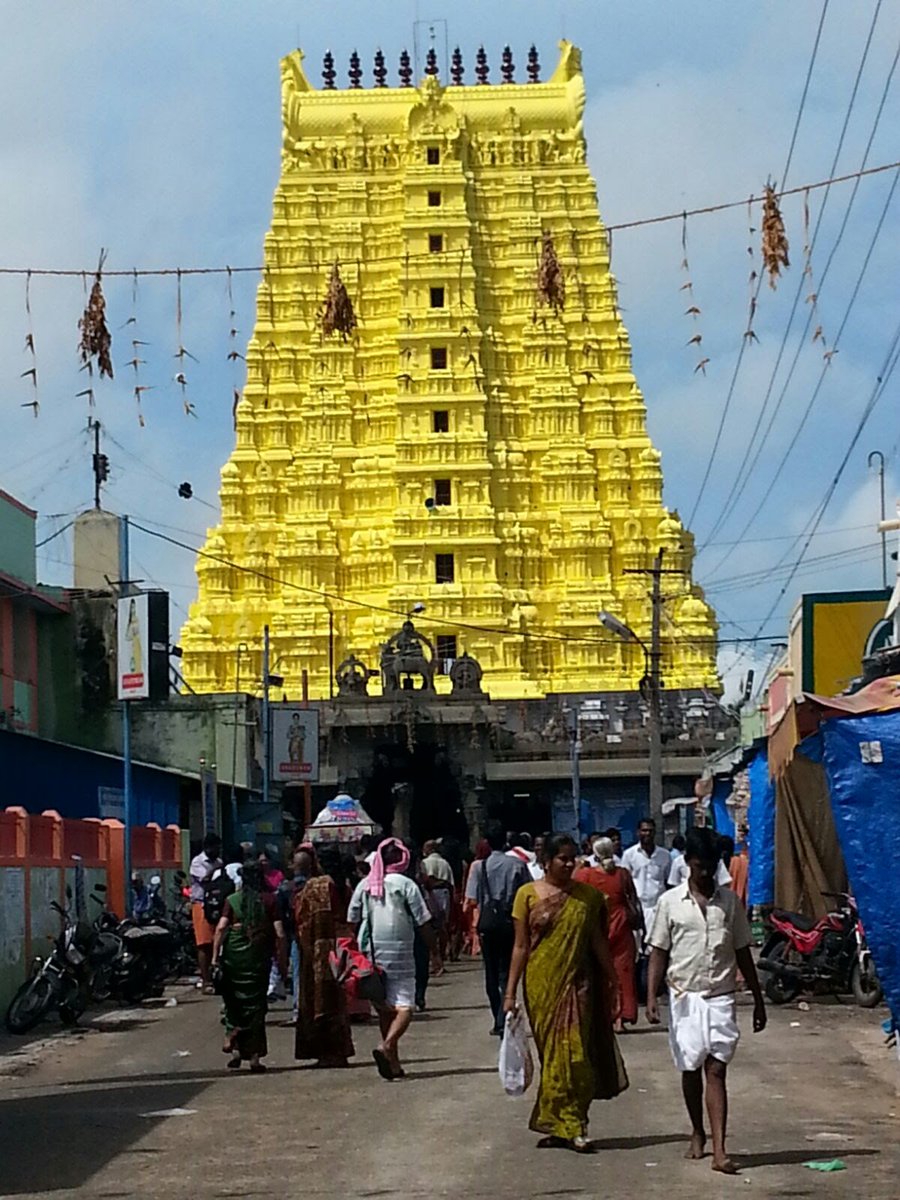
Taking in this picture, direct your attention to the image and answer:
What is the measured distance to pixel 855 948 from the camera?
1767cm

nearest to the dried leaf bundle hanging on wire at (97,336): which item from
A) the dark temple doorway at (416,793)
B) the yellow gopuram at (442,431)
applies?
the dark temple doorway at (416,793)

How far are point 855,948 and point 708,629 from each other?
48068 millimetres

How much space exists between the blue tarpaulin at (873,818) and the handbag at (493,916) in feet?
14.0

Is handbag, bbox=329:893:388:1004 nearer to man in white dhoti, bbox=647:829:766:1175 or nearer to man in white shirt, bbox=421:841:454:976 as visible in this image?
man in white dhoti, bbox=647:829:766:1175

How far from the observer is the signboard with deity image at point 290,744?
37.5 metres

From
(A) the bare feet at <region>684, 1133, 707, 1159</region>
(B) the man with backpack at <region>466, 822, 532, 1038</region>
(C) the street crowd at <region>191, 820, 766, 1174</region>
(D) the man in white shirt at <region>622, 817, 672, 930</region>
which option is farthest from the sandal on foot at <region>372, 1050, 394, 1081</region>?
(D) the man in white shirt at <region>622, 817, 672, 930</region>

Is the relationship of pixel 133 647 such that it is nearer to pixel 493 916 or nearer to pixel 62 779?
pixel 62 779

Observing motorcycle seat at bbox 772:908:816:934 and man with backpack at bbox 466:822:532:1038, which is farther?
motorcycle seat at bbox 772:908:816:934

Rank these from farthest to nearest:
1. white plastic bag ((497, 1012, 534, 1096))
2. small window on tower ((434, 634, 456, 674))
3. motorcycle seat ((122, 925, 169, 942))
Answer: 1. small window on tower ((434, 634, 456, 674))
2. motorcycle seat ((122, 925, 169, 942))
3. white plastic bag ((497, 1012, 534, 1096))

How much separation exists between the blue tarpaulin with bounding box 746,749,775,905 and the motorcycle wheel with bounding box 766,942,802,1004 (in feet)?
4.67

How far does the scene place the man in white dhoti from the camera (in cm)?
945

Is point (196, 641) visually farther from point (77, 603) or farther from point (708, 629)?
point (77, 603)

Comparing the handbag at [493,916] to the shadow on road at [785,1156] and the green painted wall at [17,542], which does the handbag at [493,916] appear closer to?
the shadow on road at [785,1156]

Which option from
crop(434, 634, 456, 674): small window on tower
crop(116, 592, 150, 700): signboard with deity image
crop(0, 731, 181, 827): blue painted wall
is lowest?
crop(0, 731, 181, 827): blue painted wall
